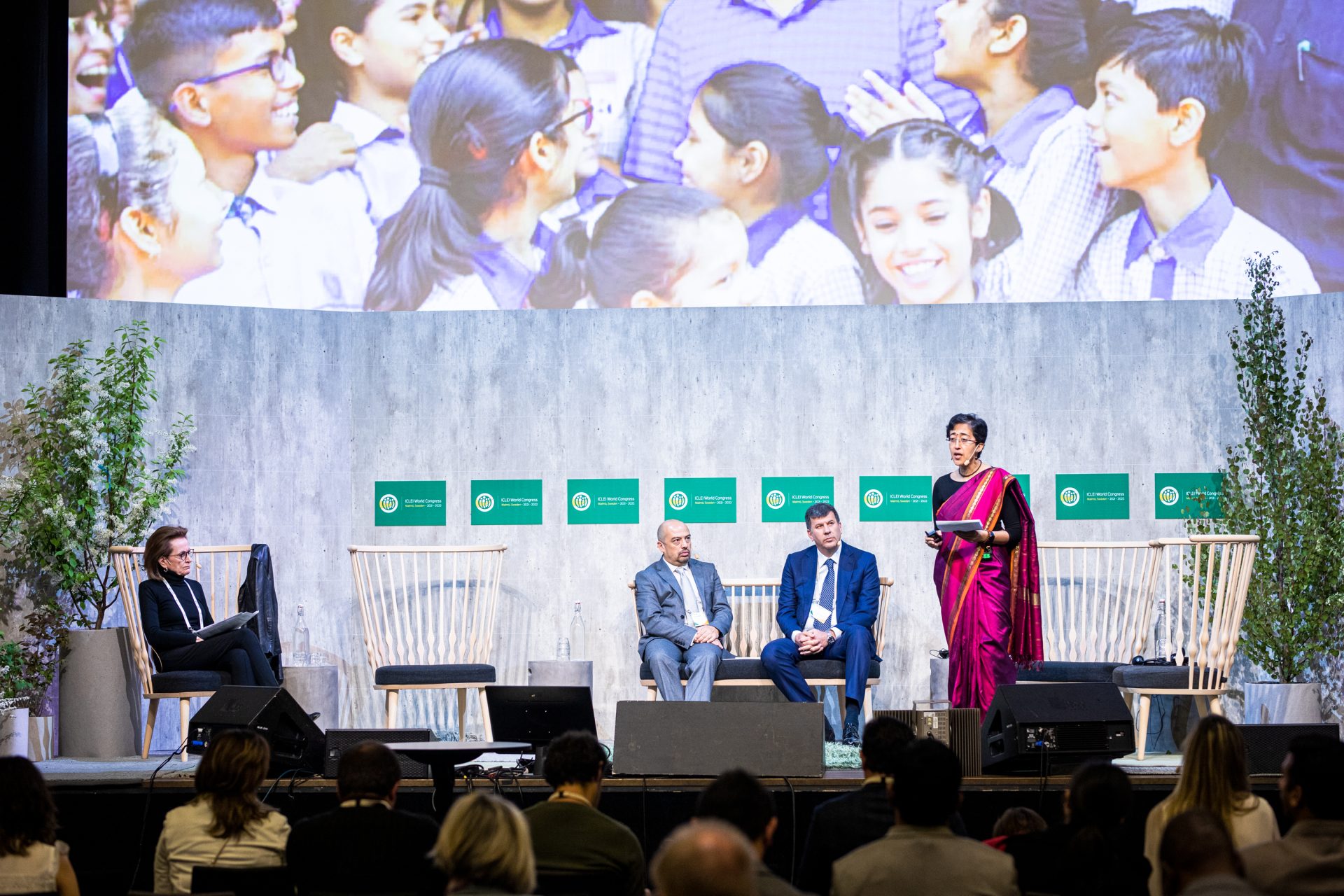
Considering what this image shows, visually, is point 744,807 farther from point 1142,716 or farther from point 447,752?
point 1142,716

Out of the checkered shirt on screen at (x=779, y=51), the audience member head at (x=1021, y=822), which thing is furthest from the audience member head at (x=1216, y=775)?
the checkered shirt on screen at (x=779, y=51)

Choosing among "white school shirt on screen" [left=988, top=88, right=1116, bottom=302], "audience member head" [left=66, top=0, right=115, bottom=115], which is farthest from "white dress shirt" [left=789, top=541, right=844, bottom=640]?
"audience member head" [left=66, top=0, right=115, bottom=115]

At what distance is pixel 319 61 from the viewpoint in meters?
7.32

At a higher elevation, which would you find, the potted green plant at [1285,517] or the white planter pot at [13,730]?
the potted green plant at [1285,517]

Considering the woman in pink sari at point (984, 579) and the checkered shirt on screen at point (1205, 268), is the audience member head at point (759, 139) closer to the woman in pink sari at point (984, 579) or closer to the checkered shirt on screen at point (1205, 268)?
the checkered shirt on screen at point (1205, 268)

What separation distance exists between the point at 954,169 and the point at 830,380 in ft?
4.05

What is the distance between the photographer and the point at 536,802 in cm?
429

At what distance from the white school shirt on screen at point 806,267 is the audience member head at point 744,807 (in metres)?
4.71

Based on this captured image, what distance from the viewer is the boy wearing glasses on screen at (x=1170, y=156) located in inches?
273

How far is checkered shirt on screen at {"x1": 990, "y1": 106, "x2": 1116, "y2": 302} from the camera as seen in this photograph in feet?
23.0

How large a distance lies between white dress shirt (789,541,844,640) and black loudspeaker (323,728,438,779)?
1.87 meters

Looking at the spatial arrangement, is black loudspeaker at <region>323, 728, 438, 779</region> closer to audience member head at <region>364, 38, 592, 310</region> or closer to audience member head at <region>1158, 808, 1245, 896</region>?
audience member head at <region>1158, 808, 1245, 896</region>

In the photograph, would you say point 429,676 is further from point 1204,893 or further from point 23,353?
point 1204,893

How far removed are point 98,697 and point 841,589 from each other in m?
3.09
